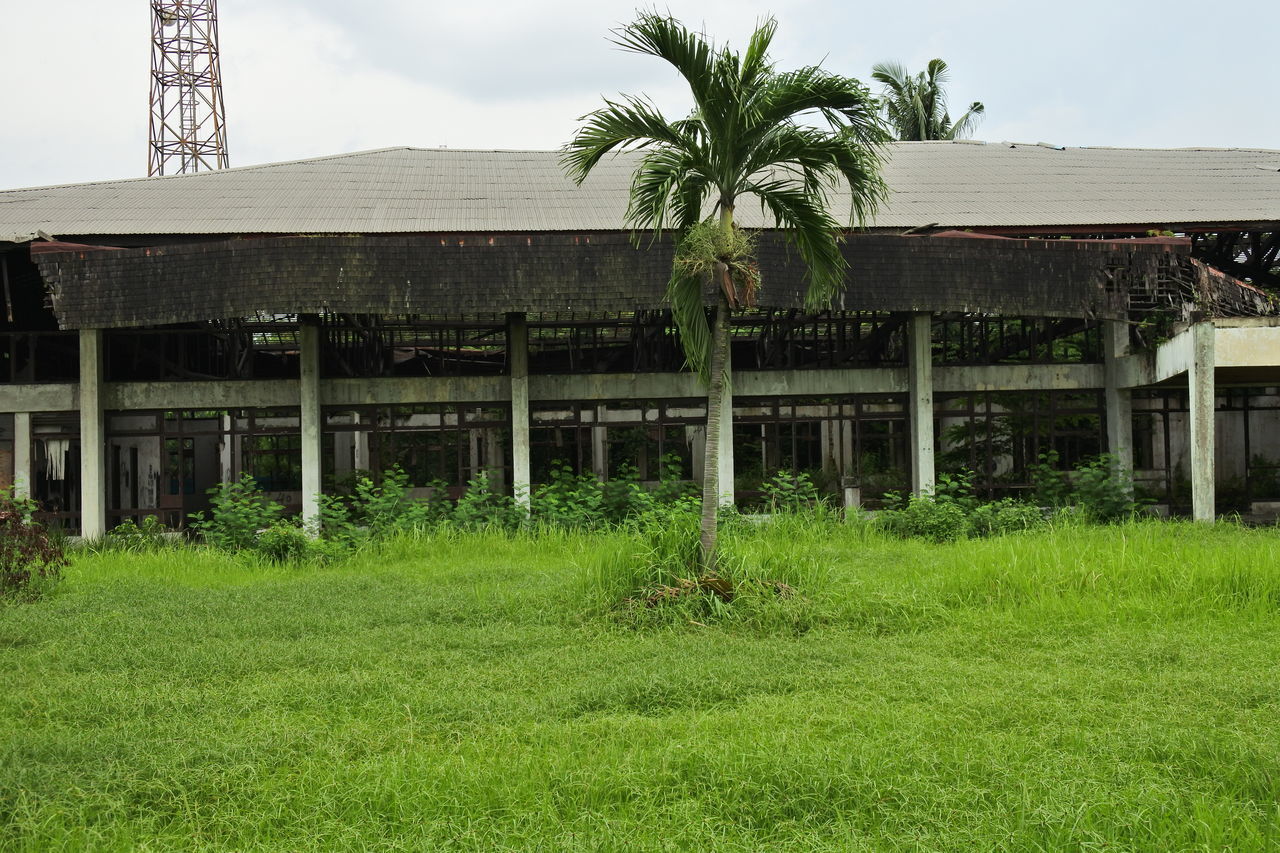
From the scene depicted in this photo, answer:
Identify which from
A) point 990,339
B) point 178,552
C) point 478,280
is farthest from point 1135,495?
point 178,552

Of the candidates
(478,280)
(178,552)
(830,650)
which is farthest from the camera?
(478,280)

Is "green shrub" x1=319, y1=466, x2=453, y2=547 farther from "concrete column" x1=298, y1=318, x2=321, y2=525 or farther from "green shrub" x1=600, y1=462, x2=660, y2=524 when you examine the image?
"green shrub" x1=600, y1=462, x2=660, y2=524

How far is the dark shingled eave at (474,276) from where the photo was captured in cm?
1494

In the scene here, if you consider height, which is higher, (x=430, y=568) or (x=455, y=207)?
(x=455, y=207)

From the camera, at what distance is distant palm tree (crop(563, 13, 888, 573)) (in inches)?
337

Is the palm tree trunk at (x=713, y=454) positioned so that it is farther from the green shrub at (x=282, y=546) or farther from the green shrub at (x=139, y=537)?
the green shrub at (x=139, y=537)

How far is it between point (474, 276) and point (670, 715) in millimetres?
10572

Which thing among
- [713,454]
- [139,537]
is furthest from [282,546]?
[713,454]

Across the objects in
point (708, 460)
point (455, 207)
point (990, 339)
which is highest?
point (455, 207)

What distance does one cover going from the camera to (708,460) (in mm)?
8820

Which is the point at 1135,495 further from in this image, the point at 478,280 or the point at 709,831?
the point at 709,831

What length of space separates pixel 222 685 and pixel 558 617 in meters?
2.73

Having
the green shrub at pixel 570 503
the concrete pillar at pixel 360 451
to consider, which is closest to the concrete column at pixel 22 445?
the concrete pillar at pixel 360 451

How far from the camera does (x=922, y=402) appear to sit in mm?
17312
